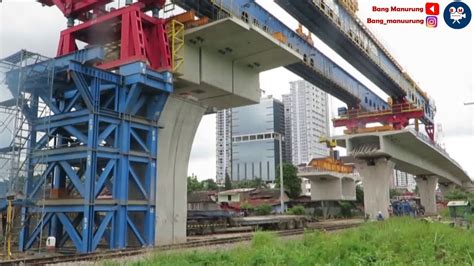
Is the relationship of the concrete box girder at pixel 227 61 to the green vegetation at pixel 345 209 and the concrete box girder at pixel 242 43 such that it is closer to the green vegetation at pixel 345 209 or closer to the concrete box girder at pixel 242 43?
the concrete box girder at pixel 242 43

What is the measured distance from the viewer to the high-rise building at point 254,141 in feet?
394

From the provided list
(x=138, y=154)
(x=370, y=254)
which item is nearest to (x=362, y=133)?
(x=138, y=154)

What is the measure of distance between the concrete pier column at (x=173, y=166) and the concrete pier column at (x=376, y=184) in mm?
26710

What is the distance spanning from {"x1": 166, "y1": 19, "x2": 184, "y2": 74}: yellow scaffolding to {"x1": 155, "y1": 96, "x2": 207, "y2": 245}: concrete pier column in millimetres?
2440

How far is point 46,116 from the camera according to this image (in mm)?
20516

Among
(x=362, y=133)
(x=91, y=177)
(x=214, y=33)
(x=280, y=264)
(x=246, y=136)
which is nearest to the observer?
(x=280, y=264)

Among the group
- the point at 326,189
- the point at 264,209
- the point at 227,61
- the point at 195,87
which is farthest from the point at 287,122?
the point at 195,87

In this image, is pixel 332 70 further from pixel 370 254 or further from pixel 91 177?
pixel 370 254

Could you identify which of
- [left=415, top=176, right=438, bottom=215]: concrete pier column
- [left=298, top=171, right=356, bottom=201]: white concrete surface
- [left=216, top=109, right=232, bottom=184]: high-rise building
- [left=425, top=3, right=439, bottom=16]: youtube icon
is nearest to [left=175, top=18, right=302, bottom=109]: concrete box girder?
[left=425, top=3, right=439, bottom=16]: youtube icon

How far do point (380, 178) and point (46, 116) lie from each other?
34885 mm

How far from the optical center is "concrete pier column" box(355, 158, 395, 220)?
45281mm

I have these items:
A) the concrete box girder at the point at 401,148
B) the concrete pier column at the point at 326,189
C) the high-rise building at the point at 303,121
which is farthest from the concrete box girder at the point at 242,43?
the high-rise building at the point at 303,121

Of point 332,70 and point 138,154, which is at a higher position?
point 332,70

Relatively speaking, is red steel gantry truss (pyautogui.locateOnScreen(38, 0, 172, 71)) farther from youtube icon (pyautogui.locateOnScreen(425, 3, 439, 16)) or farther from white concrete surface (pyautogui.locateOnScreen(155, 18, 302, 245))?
youtube icon (pyautogui.locateOnScreen(425, 3, 439, 16))
